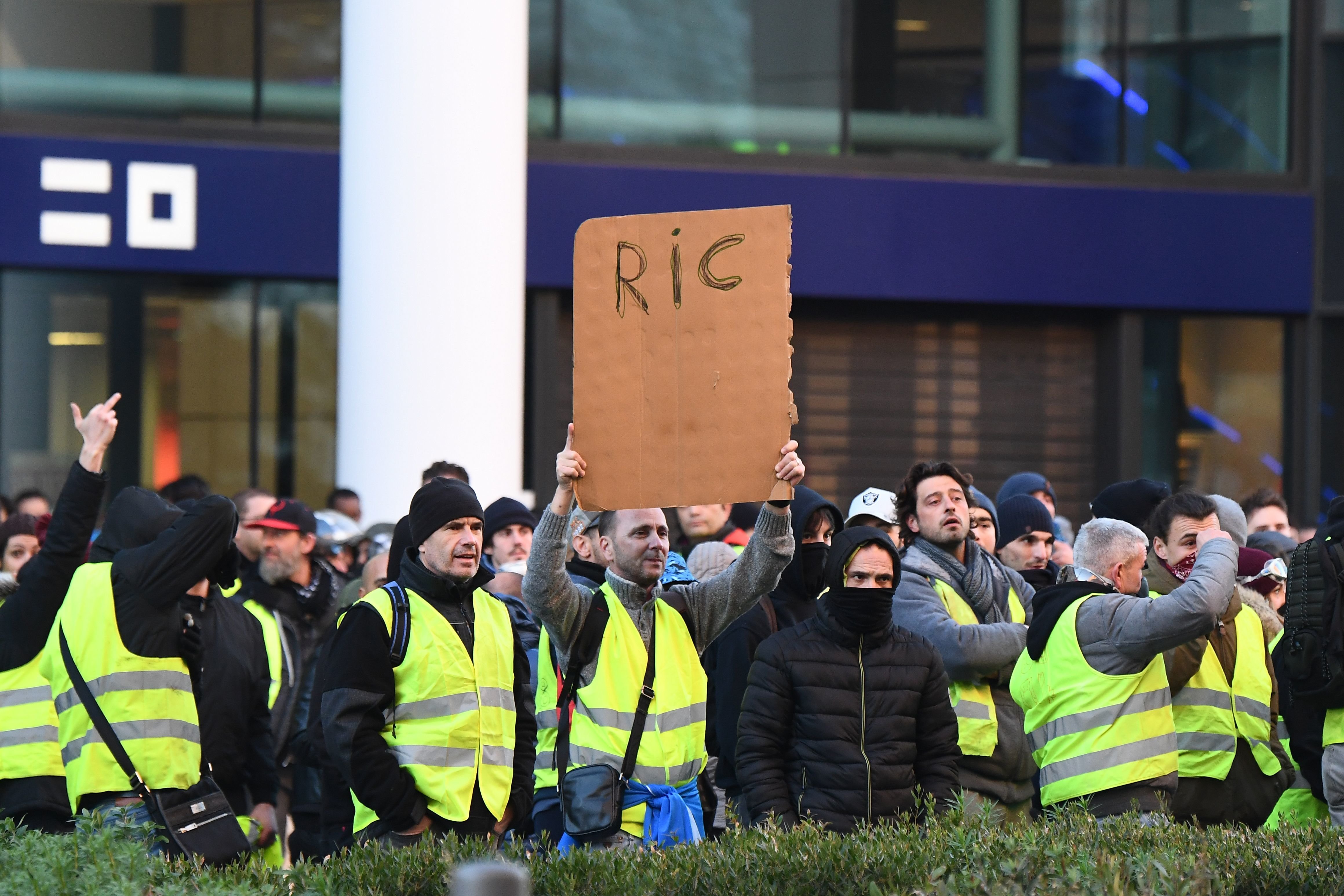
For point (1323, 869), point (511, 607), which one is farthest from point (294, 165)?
point (1323, 869)

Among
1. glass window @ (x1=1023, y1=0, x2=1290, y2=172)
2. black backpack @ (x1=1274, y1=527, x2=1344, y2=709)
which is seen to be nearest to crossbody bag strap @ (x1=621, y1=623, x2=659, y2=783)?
black backpack @ (x1=1274, y1=527, x2=1344, y2=709)

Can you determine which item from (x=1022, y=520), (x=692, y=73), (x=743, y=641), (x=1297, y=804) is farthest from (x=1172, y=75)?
(x=743, y=641)

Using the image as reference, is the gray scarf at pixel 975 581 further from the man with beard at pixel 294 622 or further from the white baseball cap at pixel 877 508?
the man with beard at pixel 294 622

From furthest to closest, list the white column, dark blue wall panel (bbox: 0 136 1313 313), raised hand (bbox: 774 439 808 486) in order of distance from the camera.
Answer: dark blue wall panel (bbox: 0 136 1313 313)
the white column
raised hand (bbox: 774 439 808 486)

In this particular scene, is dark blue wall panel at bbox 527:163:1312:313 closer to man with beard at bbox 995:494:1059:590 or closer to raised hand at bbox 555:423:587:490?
man with beard at bbox 995:494:1059:590

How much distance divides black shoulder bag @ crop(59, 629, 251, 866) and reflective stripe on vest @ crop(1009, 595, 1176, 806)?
2.74 metres

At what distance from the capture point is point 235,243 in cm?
1376

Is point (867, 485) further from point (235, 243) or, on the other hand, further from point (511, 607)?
point (511, 607)

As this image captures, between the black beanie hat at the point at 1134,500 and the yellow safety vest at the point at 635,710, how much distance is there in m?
2.23

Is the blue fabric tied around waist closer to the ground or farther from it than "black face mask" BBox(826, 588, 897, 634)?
closer to the ground

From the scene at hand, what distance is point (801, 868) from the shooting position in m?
4.16

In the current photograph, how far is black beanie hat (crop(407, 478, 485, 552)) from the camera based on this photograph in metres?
5.24

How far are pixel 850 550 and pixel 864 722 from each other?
1.85 ft

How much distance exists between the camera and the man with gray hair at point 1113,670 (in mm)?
5559
